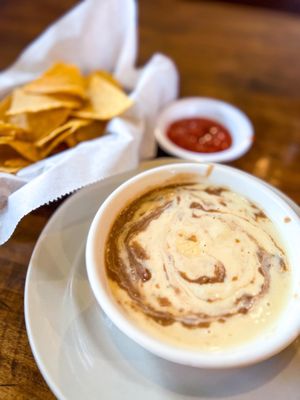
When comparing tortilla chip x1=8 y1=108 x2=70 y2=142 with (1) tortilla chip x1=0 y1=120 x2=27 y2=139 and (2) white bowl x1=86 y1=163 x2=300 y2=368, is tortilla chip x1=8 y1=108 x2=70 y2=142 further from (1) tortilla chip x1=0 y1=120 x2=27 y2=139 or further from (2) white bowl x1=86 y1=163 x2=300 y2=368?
(2) white bowl x1=86 y1=163 x2=300 y2=368

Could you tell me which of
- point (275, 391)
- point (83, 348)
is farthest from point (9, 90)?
point (275, 391)

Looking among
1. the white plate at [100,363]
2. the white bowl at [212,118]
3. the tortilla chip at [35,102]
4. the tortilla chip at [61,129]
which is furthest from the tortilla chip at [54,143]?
the white plate at [100,363]

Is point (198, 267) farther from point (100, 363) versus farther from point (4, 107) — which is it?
point (4, 107)

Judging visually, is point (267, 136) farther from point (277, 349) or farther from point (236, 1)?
point (236, 1)

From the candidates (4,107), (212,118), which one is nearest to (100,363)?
(4,107)

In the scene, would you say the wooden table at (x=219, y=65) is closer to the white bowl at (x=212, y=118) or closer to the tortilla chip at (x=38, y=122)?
the white bowl at (x=212, y=118)

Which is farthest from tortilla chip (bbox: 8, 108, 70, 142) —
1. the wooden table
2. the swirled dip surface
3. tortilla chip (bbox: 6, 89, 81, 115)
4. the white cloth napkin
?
the swirled dip surface

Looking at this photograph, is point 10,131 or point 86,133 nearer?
point 10,131
